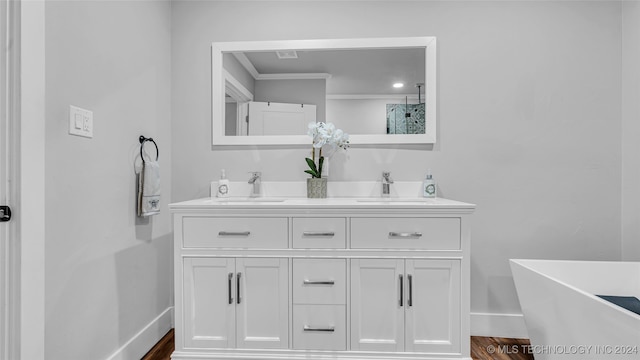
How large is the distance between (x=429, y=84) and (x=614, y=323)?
1.38 metres

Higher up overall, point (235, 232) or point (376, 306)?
point (235, 232)

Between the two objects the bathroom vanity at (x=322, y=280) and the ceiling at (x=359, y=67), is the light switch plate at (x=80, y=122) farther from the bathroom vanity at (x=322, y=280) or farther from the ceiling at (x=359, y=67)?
the ceiling at (x=359, y=67)

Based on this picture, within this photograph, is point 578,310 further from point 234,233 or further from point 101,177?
point 101,177

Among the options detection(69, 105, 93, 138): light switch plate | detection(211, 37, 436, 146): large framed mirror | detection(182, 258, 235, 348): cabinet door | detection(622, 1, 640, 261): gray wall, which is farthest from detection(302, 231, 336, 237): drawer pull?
detection(622, 1, 640, 261): gray wall

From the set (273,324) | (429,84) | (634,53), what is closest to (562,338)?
(273,324)

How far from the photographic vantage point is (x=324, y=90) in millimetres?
1928

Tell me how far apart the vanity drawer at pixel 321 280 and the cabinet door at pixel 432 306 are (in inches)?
11.7

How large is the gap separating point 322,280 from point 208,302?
0.54 meters

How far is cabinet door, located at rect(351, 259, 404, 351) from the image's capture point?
1421 mm

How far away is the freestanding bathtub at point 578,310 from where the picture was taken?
1.03 meters

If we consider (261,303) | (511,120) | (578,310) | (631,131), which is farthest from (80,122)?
(631,131)

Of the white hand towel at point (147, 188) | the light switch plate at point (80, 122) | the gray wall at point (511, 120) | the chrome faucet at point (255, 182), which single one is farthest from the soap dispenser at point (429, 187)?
the light switch plate at point (80, 122)

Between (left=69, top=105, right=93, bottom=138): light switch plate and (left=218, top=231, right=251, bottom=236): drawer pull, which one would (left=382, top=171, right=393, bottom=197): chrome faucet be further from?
(left=69, top=105, right=93, bottom=138): light switch plate

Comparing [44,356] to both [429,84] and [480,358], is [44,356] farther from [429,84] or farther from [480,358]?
[429,84]
